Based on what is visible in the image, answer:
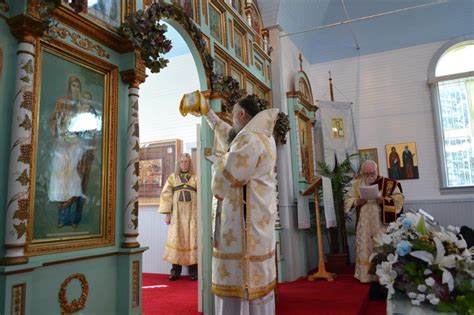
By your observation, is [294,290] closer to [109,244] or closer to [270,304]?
[270,304]

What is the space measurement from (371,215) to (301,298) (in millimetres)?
1734

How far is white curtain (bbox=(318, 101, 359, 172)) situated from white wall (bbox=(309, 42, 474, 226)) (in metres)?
0.42

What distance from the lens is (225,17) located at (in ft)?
18.2

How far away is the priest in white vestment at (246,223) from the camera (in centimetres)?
295

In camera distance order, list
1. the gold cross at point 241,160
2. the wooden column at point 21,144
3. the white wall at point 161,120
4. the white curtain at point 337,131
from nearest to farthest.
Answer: the wooden column at point 21,144
the gold cross at point 241,160
the white wall at point 161,120
the white curtain at point 337,131

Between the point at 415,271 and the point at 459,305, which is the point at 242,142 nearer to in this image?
the point at 415,271

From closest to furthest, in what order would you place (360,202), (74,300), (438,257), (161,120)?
1. (438,257)
2. (74,300)
3. (360,202)
4. (161,120)

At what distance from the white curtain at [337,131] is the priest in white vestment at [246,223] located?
571 centimetres

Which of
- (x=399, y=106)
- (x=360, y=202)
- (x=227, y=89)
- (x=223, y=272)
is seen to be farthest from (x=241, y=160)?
(x=399, y=106)

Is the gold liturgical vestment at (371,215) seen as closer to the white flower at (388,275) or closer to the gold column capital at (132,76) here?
the white flower at (388,275)

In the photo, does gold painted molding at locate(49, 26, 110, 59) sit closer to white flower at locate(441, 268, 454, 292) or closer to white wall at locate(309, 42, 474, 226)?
white flower at locate(441, 268, 454, 292)

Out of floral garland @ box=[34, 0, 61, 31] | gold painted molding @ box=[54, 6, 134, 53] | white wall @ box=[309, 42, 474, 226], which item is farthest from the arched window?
floral garland @ box=[34, 0, 61, 31]

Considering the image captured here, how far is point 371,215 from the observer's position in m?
5.82

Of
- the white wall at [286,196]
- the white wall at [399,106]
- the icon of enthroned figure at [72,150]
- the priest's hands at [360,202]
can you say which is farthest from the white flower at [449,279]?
the white wall at [399,106]
